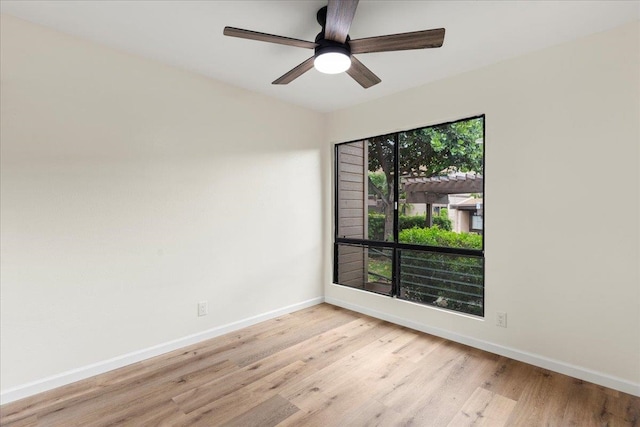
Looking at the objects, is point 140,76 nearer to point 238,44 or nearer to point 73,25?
point 73,25

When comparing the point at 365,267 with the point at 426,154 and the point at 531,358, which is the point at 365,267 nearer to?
the point at 426,154

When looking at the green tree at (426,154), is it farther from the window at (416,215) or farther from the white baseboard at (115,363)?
the white baseboard at (115,363)

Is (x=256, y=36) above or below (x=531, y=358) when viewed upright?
above

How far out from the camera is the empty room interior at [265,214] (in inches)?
77.4

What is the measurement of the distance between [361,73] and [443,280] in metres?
2.02

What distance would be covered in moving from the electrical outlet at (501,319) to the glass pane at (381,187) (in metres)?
1.22

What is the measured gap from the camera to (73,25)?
2.10 metres

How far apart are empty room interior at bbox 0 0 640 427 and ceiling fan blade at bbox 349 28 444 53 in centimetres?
2

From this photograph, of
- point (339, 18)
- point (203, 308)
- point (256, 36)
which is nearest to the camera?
point (339, 18)

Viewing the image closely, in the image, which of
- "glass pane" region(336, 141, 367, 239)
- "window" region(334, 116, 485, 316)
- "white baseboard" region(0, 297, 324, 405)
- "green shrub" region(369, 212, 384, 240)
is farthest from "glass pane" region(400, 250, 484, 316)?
"white baseboard" region(0, 297, 324, 405)

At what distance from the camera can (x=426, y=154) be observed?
3129 mm

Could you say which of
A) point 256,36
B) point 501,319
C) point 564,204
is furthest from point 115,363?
point 564,204

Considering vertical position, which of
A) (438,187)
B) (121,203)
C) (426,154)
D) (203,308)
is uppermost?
(426,154)

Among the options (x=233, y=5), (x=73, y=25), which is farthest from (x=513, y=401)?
(x=73, y=25)
